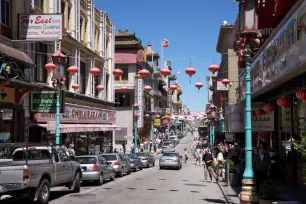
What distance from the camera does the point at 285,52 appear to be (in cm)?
1434

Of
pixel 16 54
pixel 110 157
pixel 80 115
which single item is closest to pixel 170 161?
pixel 80 115

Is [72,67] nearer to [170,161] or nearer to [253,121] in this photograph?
[253,121]

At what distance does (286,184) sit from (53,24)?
47.9 feet

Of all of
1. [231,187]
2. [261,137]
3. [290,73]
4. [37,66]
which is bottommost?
[231,187]

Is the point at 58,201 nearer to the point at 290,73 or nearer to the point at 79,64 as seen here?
the point at 290,73

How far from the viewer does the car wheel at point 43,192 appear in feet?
44.2

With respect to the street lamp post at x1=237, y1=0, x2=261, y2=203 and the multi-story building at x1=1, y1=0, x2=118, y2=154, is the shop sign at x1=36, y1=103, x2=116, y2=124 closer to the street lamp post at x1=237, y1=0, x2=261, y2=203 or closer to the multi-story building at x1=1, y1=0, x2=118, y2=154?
the multi-story building at x1=1, y1=0, x2=118, y2=154

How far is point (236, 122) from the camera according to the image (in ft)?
81.8

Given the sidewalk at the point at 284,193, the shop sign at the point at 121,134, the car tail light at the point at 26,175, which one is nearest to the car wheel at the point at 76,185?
the car tail light at the point at 26,175

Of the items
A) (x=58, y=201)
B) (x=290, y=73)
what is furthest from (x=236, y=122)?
(x=58, y=201)

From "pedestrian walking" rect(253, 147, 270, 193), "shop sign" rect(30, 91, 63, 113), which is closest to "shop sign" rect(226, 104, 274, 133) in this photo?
A: "pedestrian walking" rect(253, 147, 270, 193)

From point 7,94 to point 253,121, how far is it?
1296 centimetres

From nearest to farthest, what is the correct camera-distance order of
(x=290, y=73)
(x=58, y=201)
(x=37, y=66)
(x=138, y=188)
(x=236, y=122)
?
1. (x=290, y=73)
2. (x=58, y=201)
3. (x=138, y=188)
4. (x=236, y=122)
5. (x=37, y=66)

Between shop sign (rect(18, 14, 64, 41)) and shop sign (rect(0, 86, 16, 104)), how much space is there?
3008 mm
